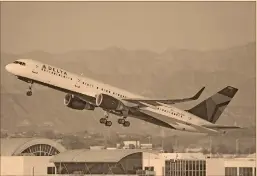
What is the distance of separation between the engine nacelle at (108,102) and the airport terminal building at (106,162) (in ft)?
1.68

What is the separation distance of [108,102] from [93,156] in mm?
655

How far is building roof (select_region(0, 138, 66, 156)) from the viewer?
9961 mm

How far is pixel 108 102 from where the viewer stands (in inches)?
388

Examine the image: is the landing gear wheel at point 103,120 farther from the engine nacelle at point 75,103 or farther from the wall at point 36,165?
the wall at point 36,165

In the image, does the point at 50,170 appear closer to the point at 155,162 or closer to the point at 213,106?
the point at 155,162

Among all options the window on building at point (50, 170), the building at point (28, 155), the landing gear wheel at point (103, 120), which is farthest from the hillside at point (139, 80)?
the window on building at point (50, 170)

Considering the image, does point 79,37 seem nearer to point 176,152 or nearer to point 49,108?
point 49,108

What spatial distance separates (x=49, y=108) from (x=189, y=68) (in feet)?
5.55

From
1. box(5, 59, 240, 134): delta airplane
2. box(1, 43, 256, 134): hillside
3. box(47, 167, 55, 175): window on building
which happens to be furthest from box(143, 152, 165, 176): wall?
box(47, 167, 55, 175): window on building

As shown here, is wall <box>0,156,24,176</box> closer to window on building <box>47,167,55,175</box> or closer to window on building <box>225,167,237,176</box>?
window on building <box>47,167,55,175</box>

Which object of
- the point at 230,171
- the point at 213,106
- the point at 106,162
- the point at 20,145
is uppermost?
the point at 213,106

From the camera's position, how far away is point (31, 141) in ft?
32.9

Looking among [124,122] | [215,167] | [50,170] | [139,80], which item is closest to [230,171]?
[215,167]

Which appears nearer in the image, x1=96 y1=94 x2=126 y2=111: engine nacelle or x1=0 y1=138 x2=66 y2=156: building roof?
x1=96 y1=94 x2=126 y2=111: engine nacelle
